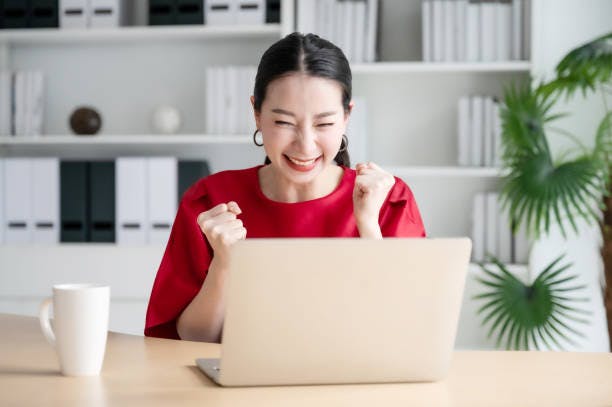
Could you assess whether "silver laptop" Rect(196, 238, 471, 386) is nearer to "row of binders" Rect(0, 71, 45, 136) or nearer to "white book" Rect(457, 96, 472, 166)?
"white book" Rect(457, 96, 472, 166)

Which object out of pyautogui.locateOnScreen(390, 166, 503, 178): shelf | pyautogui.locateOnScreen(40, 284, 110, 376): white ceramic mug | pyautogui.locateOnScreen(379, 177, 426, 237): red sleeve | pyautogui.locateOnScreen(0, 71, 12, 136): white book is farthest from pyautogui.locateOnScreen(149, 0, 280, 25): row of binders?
A: pyautogui.locateOnScreen(40, 284, 110, 376): white ceramic mug

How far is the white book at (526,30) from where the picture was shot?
298 cm

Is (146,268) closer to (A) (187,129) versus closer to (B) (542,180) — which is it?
Result: (A) (187,129)

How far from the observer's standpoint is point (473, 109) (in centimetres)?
301

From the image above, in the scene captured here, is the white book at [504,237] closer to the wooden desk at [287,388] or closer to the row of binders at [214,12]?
the row of binders at [214,12]

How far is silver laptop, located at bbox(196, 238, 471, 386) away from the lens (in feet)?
3.10

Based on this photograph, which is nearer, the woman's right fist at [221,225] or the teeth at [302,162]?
the woman's right fist at [221,225]

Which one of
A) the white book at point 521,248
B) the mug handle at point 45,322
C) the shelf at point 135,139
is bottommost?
the white book at point 521,248

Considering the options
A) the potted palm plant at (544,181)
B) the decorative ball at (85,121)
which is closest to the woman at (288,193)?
the potted palm plant at (544,181)

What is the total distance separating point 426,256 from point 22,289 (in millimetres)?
2544

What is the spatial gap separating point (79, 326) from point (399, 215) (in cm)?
85

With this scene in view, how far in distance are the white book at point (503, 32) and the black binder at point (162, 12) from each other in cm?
120

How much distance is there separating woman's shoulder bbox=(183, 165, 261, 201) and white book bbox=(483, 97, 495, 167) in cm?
140

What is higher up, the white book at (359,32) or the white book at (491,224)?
the white book at (359,32)
